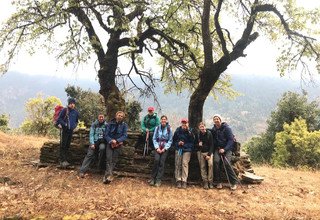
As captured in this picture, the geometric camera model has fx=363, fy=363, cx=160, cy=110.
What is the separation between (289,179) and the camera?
14.8 meters

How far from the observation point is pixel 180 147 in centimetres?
1196

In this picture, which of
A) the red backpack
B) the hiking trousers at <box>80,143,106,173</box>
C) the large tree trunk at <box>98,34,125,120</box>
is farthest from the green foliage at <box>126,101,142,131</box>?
the hiking trousers at <box>80,143,106,173</box>

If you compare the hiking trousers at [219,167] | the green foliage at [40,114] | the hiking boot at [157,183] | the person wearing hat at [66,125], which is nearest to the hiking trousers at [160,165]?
the hiking boot at [157,183]

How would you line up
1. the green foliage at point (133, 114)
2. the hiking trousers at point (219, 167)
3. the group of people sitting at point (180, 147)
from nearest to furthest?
the group of people sitting at point (180, 147), the hiking trousers at point (219, 167), the green foliage at point (133, 114)

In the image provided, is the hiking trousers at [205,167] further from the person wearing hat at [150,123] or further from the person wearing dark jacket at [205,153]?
the person wearing hat at [150,123]

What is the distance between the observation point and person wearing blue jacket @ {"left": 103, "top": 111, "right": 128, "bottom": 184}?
38.2 feet

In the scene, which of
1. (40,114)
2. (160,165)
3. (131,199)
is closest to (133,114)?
(40,114)

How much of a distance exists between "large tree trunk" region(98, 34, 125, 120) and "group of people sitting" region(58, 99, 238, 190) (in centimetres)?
341

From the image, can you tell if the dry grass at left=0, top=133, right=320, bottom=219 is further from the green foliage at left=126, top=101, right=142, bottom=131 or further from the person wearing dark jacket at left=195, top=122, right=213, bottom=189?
the green foliage at left=126, top=101, right=142, bottom=131

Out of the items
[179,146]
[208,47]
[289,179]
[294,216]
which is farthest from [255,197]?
[208,47]

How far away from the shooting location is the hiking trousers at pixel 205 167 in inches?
464

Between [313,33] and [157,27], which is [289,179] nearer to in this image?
[313,33]

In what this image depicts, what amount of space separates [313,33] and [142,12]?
23.2 feet

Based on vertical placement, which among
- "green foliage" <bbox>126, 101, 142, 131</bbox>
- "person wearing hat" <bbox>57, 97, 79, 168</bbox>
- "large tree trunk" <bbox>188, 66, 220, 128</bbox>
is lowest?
"person wearing hat" <bbox>57, 97, 79, 168</bbox>
